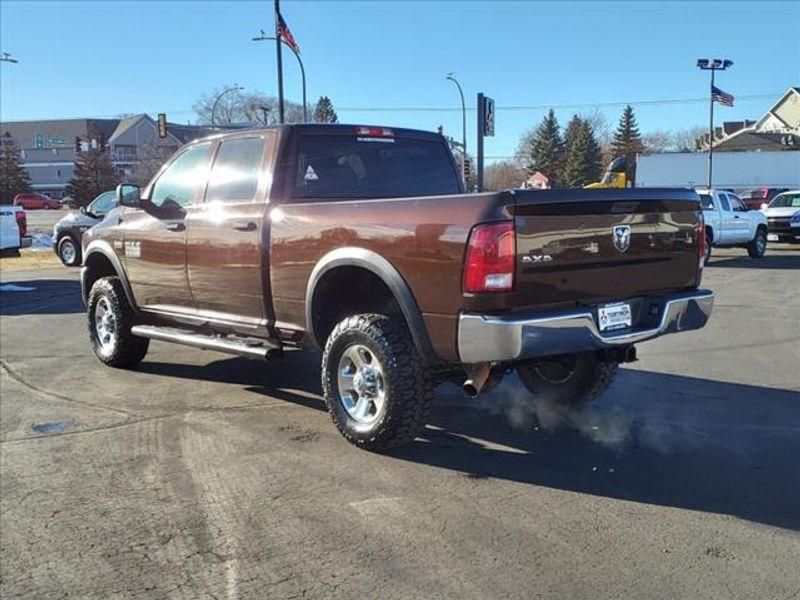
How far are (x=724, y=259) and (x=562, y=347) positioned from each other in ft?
60.1

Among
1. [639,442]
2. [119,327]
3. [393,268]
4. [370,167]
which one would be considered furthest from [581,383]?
[119,327]

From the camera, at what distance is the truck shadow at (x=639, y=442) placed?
402 cm

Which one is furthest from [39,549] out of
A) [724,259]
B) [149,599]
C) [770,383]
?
[724,259]

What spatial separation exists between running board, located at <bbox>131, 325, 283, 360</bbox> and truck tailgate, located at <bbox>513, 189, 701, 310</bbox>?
2063 millimetres

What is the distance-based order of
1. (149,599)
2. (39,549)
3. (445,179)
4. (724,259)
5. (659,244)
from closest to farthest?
1. (149,599)
2. (39,549)
3. (659,244)
4. (445,179)
5. (724,259)

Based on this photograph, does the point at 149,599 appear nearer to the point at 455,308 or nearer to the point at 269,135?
the point at 455,308

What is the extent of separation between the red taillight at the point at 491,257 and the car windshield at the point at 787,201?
2271 cm

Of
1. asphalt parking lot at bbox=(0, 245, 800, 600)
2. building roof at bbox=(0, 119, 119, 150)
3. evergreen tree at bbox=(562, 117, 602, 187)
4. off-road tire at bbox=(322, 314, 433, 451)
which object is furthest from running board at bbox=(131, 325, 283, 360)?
building roof at bbox=(0, 119, 119, 150)

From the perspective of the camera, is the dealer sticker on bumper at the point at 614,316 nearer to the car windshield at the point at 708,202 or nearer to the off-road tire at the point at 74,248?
the car windshield at the point at 708,202

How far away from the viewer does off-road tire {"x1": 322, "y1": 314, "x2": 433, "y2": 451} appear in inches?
174

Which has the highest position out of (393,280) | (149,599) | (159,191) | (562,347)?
(159,191)

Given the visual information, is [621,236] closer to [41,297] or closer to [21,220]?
[41,297]

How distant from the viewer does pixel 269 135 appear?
5.56 metres

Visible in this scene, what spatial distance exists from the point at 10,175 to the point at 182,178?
306 feet
